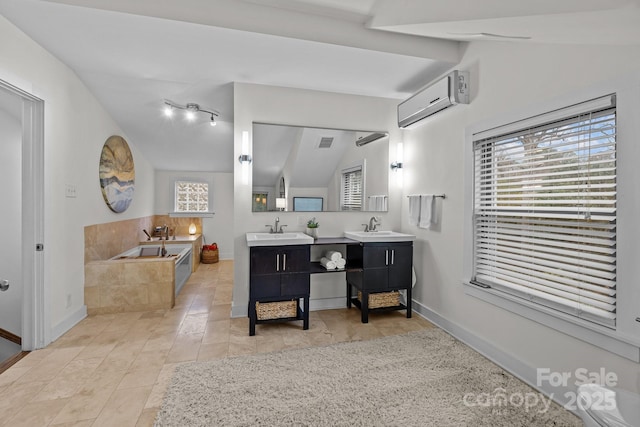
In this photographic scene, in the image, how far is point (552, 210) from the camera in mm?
1874

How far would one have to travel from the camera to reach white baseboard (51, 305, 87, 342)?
2.55 m

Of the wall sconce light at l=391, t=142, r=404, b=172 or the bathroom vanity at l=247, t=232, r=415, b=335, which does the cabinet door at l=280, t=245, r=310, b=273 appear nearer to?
the bathroom vanity at l=247, t=232, r=415, b=335

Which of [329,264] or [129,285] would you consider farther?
[129,285]

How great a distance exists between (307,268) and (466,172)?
1671 mm

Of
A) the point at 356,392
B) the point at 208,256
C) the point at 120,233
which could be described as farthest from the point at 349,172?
the point at 208,256

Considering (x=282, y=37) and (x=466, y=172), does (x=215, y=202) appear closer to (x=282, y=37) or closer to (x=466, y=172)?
(x=282, y=37)

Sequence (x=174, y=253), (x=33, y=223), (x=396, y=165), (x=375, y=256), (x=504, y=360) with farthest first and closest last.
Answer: (x=174, y=253) < (x=396, y=165) < (x=375, y=256) < (x=33, y=223) < (x=504, y=360)

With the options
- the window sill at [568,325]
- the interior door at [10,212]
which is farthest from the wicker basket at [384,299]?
the interior door at [10,212]

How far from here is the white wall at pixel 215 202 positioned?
5.87 meters

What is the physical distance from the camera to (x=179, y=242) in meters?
5.00

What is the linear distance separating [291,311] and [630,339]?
2313mm

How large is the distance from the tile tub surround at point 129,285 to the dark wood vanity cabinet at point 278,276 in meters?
1.27

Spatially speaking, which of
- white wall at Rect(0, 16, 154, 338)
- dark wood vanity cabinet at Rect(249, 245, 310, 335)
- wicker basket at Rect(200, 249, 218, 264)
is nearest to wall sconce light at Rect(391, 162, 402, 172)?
dark wood vanity cabinet at Rect(249, 245, 310, 335)

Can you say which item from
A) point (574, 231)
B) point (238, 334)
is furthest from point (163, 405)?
point (574, 231)
